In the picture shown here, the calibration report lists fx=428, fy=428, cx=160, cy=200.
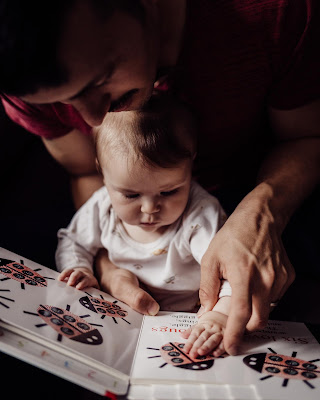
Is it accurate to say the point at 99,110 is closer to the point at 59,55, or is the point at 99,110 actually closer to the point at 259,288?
the point at 59,55

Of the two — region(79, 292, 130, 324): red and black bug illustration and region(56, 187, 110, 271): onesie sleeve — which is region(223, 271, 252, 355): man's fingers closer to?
region(79, 292, 130, 324): red and black bug illustration

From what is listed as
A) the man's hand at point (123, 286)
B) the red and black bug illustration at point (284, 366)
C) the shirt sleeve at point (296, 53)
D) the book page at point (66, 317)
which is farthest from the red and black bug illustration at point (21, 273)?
the shirt sleeve at point (296, 53)

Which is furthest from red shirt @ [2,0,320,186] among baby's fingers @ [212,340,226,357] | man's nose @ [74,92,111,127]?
baby's fingers @ [212,340,226,357]

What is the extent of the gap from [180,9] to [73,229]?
22.4 inches

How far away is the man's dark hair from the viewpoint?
49 cm

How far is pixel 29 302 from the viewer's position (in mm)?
705

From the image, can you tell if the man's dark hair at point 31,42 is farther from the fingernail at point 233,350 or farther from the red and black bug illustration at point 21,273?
the fingernail at point 233,350

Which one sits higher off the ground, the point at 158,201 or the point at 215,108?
the point at 215,108

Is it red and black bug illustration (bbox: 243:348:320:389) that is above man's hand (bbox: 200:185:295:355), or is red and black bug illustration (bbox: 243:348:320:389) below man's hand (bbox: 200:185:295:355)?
below

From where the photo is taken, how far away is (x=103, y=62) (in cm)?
59

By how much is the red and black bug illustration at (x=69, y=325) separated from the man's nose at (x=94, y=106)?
0.32 metres

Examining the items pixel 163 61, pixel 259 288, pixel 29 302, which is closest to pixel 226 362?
pixel 259 288

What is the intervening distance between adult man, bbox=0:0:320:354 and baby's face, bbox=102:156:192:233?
0.43ft

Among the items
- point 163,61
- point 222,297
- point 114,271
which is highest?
point 163,61
